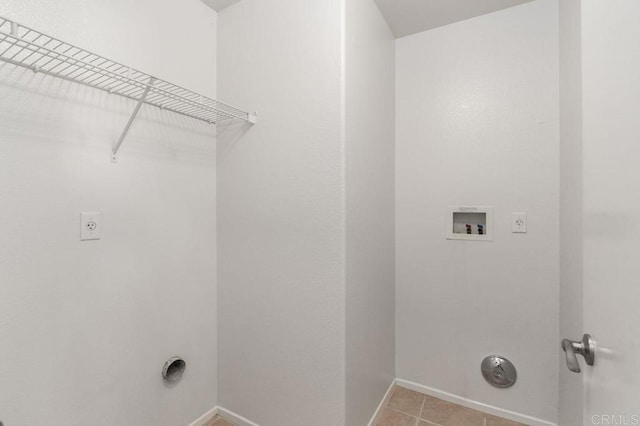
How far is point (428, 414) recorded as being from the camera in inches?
67.3

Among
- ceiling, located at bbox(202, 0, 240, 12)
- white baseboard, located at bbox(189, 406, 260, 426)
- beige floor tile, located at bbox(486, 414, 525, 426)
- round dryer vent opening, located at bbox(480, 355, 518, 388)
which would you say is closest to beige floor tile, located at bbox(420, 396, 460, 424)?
beige floor tile, located at bbox(486, 414, 525, 426)

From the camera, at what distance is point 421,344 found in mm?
1933

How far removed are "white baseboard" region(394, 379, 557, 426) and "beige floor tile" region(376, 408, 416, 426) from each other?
0.88 ft

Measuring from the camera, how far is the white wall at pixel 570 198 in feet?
3.70

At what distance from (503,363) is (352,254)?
47.2 inches

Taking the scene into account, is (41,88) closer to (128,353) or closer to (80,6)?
(80,6)

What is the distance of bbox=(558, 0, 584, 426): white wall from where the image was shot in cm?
113

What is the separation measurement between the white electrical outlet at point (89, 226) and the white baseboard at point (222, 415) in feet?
3.83

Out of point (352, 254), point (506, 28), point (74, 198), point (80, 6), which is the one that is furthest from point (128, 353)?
point (506, 28)

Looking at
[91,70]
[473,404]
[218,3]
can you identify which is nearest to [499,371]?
[473,404]

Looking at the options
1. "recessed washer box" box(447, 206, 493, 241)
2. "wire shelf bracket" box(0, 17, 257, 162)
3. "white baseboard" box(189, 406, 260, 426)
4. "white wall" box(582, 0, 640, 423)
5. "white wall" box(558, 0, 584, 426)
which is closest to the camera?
"white wall" box(582, 0, 640, 423)

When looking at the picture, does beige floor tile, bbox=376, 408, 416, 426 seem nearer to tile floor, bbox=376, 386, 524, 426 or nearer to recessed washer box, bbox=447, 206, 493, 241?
tile floor, bbox=376, 386, 524, 426

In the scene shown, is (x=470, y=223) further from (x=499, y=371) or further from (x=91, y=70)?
(x=91, y=70)

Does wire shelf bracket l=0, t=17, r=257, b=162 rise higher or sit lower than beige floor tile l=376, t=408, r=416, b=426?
higher
